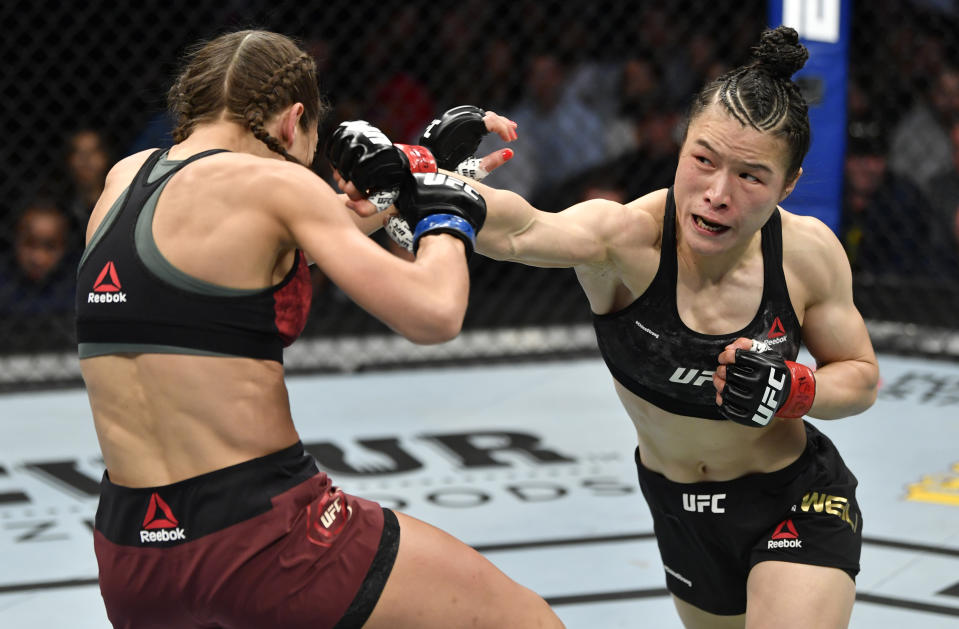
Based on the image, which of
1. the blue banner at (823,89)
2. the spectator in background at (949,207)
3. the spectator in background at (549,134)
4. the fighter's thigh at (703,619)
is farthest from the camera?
the spectator in background at (549,134)

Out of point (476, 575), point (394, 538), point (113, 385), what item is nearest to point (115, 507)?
point (113, 385)

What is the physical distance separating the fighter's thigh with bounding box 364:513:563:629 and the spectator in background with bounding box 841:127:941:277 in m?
3.85

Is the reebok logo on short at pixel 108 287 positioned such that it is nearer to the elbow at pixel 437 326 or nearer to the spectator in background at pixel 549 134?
the elbow at pixel 437 326

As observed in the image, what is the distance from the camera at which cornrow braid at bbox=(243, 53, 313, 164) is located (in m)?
1.61

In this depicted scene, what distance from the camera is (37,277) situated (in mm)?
4590

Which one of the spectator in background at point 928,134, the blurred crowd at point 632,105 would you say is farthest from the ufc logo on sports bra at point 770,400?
the spectator in background at point 928,134

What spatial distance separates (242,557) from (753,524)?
2.97 ft

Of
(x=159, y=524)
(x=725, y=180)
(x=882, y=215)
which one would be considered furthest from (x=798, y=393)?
(x=882, y=215)

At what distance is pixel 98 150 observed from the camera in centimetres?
462

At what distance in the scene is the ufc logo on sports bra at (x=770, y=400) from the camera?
181 centimetres

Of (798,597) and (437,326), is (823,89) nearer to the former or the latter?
(798,597)

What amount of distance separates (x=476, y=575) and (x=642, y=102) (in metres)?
4.00

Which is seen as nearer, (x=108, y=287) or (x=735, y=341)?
(x=108, y=287)

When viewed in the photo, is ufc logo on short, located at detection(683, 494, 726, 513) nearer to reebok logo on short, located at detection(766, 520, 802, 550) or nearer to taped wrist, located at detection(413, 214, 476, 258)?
reebok logo on short, located at detection(766, 520, 802, 550)
